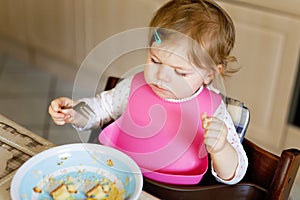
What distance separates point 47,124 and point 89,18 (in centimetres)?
51

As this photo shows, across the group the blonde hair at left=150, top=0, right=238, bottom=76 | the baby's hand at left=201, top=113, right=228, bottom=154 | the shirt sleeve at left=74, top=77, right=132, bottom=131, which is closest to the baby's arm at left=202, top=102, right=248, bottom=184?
the baby's hand at left=201, top=113, right=228, bottom=154

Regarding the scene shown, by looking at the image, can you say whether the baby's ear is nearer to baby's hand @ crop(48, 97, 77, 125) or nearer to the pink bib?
the pink bib

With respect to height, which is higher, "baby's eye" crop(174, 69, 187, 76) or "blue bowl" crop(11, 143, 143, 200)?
"baby's eye" crop(174, 69, 187, 76)

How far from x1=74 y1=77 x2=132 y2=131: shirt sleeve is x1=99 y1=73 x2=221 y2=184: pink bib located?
4 centimetres

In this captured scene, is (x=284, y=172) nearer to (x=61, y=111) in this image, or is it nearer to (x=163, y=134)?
(x=163, y=134)

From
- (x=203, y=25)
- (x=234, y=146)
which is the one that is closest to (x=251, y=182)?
(x=234, y=146)

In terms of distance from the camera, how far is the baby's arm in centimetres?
76

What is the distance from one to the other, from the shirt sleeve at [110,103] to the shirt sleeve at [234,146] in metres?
0.21

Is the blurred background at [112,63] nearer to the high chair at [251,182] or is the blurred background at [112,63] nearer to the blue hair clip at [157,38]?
the blue hair clip at [157,38]

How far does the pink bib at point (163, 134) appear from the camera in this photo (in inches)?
34.0

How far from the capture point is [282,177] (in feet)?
2.56

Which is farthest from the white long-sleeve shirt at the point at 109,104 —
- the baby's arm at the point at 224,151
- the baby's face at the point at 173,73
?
the baby's arm at the point at 224,151

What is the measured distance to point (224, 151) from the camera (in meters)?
0.80

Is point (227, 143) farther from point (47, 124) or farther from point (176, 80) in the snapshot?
point (47, 124)
